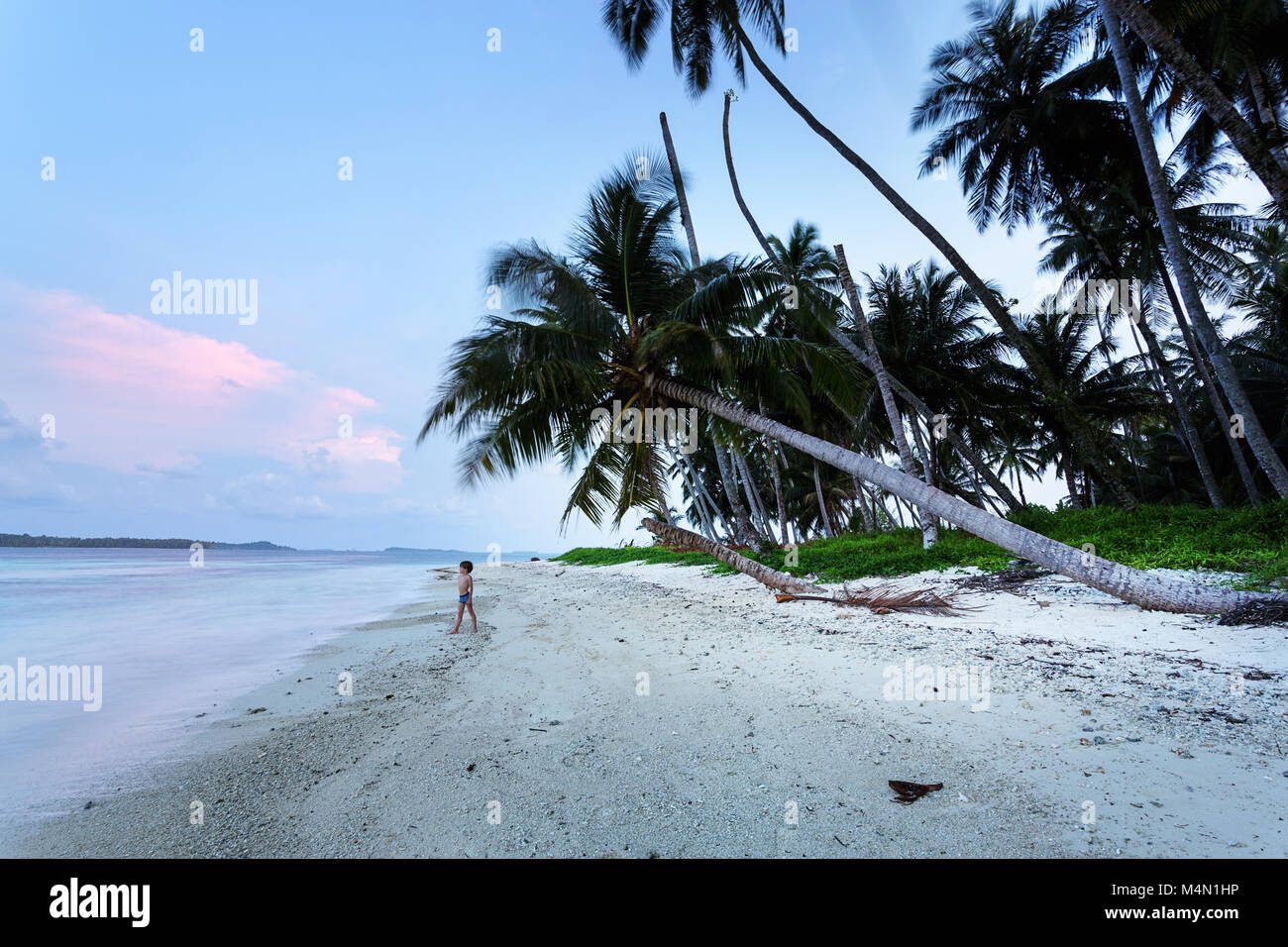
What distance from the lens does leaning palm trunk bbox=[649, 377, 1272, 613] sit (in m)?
4.77

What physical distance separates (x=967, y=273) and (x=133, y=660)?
14959 millimetres

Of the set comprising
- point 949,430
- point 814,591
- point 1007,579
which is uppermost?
point 949,430

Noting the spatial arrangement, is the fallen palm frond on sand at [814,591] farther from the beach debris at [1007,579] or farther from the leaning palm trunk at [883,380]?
the leaning palm trunk at [883,380]

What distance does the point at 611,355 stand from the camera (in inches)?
383

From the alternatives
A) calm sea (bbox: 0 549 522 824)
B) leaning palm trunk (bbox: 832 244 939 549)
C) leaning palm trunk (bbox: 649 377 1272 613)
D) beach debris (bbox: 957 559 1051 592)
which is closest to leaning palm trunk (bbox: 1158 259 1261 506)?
leaning palm trunk (bbox: 832 244 939 549)

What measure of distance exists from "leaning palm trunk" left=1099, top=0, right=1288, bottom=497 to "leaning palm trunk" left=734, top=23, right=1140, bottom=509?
232cm

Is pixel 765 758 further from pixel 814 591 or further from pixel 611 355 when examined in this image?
pixel 611 355

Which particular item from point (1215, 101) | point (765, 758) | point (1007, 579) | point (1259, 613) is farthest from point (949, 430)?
point (765, 758)

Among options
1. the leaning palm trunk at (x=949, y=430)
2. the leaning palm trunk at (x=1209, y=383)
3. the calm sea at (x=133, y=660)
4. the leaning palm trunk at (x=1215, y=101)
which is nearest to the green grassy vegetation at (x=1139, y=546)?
the leaning palm trunk at (x=949, y=430)

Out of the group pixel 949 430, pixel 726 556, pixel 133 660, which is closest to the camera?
pixel 133 660

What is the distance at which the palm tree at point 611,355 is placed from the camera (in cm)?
861

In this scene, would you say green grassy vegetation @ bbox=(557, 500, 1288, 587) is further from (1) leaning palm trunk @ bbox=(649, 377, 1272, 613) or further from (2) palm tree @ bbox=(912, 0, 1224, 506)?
(2) palm tree @ bbox=(912, 0, 1224, 506)
